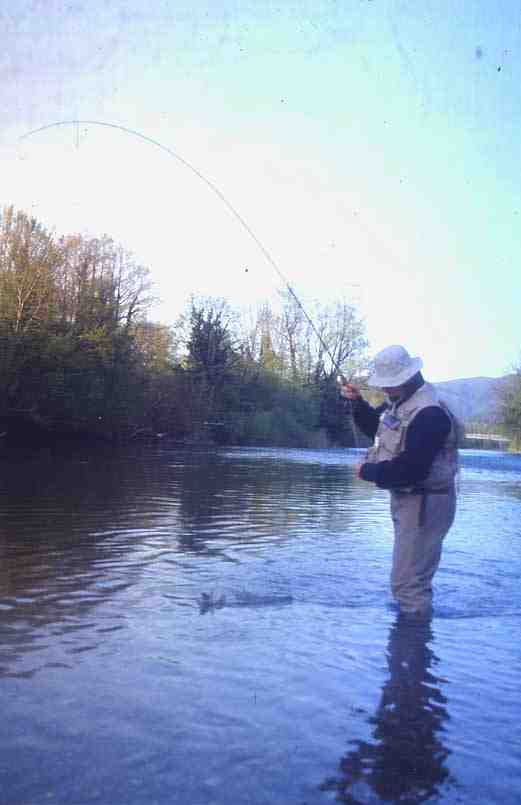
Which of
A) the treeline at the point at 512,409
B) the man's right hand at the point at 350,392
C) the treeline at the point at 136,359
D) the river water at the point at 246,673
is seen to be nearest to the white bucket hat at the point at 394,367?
the man's right hand at the point at 350,392

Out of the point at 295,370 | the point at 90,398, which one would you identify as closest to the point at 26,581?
the point at 90,398

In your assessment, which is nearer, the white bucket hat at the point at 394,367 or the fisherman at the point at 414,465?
the fisherman at the point at 414,465

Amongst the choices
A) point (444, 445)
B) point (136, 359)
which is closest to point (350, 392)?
point (444, 445)

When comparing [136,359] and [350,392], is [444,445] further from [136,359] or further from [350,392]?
[136,359]

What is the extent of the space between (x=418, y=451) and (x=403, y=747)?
1.94 m

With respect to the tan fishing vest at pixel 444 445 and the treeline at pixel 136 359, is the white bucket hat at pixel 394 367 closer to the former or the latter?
the tan fishing vest at pixel 444 445

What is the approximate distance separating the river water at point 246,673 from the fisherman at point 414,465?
0.48 meters

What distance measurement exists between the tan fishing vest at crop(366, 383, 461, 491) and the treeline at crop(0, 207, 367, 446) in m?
12.9

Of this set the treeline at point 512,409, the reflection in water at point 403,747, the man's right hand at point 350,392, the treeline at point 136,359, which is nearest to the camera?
the reflection in water at point 403,747

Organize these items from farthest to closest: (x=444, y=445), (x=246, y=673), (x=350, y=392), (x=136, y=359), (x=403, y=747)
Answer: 1. (x=136, y=359)
2. (x=350, y=392)
3. (x=444, y=445)
4. (x=246, y=673)
5. (x=403, y=747)

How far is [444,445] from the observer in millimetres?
5316

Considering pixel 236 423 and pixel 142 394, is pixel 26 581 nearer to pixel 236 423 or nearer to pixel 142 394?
pixel 142 394

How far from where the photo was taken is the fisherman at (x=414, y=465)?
5.16 metres

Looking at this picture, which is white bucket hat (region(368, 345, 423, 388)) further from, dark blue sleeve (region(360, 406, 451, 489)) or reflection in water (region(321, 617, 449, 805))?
reflection in water (region(321, 617, 449, 805))
